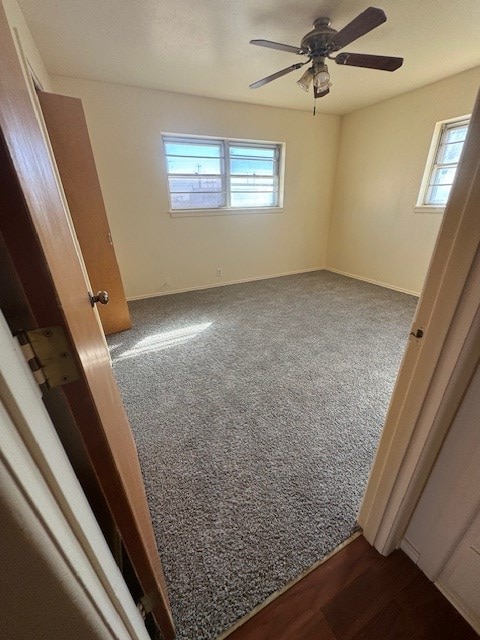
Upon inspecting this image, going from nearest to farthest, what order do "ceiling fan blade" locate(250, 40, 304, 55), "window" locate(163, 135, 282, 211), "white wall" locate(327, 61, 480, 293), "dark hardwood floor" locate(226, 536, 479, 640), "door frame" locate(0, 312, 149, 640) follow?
"door frame" locate(0, 312, 149, 640) → "dark hardwood floor" locate(226, 536, 479, 640) → "ceiling fan blade" locate(250, 40, 304, 55) → "white wall" locate(327, 61, 480, 293) → "window" locate(163, 135, 282, 211)

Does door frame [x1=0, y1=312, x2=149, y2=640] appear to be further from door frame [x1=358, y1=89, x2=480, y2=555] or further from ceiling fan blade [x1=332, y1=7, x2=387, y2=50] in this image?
ceiling fan blade [x1=332, y1=7, x2=387, y2=50]

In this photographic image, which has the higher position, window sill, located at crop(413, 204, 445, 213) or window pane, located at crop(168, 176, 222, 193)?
window pane, located at crop(168, 176, 222, 193)

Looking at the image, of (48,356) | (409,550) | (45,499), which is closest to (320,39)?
(48,356)

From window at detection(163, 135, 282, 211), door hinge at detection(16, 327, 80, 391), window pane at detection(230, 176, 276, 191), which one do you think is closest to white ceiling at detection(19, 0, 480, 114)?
window at detection(163, 135, 282, 211)

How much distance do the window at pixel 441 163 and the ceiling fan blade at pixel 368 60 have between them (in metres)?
1.82

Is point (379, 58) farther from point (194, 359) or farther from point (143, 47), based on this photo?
point (194, 359)

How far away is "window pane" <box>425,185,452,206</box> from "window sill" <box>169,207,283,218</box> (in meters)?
1.99

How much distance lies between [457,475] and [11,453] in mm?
1117

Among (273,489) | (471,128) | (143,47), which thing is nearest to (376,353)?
(273,489)

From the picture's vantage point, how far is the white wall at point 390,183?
311 centimetres

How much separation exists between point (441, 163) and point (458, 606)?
414cm

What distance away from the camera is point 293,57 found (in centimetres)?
236

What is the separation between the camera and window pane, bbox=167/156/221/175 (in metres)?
3.46

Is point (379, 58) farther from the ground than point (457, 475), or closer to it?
farther from the ground
